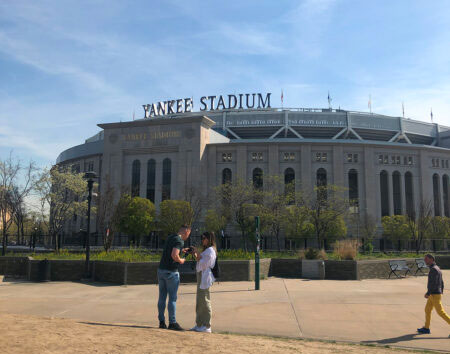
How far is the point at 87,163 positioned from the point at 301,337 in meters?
61.8

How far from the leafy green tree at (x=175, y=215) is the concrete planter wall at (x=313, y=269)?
63.5 ft

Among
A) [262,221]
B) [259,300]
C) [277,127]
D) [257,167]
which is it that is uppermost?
[277,127]

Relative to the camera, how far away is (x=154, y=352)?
5.95 m

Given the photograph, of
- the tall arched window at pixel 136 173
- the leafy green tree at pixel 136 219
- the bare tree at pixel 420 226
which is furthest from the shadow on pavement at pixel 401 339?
the tall arched window at pixel 136 173

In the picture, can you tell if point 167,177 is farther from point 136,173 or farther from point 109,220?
point 109,220

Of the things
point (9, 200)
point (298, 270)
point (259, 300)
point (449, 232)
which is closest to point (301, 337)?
point (259, 300)

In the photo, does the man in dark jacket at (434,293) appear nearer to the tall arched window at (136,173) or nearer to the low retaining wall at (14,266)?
the low retaining wall at (14,266)

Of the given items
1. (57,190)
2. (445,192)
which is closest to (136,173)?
(57,190)

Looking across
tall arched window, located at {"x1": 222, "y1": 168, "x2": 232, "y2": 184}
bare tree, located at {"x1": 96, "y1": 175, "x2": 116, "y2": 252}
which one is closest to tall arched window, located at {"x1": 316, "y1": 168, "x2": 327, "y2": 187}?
tall arched window, located at {"x1": 222, "y1": 168, "x2": 232, "y2": 184}

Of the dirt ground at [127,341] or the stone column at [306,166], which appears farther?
the stone column at [306,166]

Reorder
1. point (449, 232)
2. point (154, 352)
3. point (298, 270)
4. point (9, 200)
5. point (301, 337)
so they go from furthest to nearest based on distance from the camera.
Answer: point (449, 232) < point (9, 200) < point (298, 270) < point (301, 337) < point (154, 352)

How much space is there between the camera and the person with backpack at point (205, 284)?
7875 mm

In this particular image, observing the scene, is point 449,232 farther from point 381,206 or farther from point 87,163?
point 87,163

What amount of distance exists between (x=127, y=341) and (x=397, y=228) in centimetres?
4677
